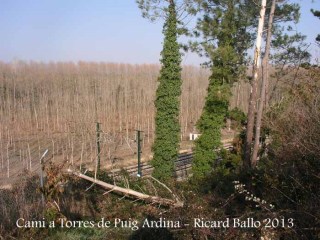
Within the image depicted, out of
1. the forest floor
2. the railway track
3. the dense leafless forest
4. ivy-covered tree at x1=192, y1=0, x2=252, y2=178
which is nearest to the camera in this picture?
ivy-covered tree at x1=192, y1=0, x2=252, y2=178

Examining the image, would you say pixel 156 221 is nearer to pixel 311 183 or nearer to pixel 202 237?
pixel 202 237

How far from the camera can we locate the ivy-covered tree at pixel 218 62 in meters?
18.2

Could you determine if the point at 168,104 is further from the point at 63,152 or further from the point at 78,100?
the point at 78,100

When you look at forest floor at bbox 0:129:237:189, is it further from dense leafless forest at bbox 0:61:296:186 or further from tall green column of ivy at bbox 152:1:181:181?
tall green column of ivy at bbox 152:1:181:181

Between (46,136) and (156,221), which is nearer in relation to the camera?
(156,221)

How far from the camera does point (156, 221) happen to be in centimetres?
693

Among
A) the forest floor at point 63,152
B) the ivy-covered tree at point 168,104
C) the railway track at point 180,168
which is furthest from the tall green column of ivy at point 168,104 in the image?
the forest floor at point 63,152

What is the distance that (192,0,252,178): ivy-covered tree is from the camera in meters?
18.2

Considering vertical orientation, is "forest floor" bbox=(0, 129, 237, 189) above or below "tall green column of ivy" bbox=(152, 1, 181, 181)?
below

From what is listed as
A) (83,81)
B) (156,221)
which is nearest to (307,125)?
(156,221)

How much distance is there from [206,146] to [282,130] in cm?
1155

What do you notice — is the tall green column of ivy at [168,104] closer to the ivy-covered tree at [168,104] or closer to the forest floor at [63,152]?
the ivy-covered tree at [168,104]

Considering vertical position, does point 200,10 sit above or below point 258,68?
above

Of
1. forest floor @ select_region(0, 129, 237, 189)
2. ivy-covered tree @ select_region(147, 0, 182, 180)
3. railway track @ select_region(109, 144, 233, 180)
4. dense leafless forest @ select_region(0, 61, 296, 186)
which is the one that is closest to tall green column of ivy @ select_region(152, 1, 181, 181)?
ivy-covered tree @ select_region(147, 0, 182, 180)
